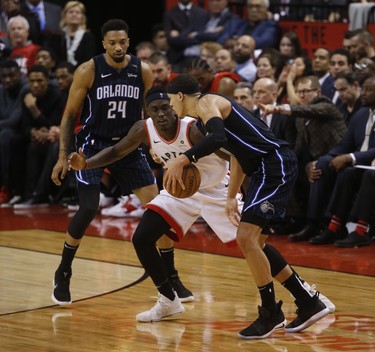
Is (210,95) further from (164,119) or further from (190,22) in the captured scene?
(190,22)

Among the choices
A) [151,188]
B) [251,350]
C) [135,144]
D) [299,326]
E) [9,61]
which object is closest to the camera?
[251,350]

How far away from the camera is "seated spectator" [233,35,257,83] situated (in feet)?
39.9

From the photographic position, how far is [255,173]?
616 centimetres

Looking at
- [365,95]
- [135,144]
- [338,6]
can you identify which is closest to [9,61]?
[338,6]

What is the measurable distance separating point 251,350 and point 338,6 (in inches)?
311

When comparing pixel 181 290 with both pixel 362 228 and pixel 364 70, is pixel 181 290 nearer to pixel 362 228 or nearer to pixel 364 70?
pixel 362 228

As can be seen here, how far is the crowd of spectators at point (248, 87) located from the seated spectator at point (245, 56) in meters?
0.01

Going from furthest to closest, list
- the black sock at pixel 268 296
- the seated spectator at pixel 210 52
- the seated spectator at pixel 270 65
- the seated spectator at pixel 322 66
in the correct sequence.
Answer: the seated spectator at pixel 210 52, the seated spectator at pixel 270 65, the seated spectator at pixel 322 66, the black sock at pixel 268 296

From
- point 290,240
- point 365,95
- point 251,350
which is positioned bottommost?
point 290,240

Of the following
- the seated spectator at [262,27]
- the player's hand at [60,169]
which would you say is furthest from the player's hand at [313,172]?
the seated spectator at [262,27]

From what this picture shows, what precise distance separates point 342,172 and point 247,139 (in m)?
3.53

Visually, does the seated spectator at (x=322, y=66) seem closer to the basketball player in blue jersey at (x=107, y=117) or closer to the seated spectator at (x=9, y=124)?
the seated spectator at (x=9, y=124)

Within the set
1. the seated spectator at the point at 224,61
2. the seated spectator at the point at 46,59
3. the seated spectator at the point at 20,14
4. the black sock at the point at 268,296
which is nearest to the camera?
the black sock at the point at 268,296

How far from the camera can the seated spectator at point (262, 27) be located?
12.8 meters
